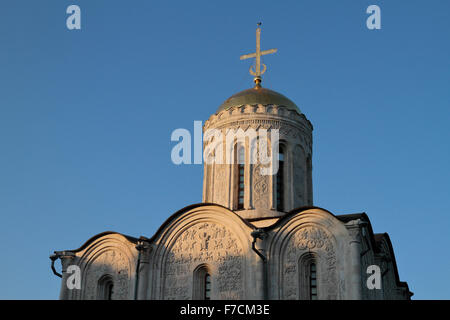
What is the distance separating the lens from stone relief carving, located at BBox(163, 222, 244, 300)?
16.3m

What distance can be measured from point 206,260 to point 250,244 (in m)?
1.35

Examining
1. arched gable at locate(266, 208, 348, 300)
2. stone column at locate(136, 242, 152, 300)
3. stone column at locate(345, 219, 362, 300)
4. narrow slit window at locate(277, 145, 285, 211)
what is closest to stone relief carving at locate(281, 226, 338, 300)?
arched gable at locate(266, 208, 348, 300)

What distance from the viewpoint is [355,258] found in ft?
48.9

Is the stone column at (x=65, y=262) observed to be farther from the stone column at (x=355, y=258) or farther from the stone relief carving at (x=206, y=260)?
the stone column at (x=355, y=258)

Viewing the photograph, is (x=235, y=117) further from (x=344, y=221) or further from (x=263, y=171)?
(x=344, y=221)

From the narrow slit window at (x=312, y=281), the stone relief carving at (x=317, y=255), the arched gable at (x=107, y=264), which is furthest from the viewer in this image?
the arched gable at (x=107, y=264)

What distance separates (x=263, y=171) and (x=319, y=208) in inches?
129

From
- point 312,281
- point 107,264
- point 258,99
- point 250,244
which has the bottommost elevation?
point 312,281

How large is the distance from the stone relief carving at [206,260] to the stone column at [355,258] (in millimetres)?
2948

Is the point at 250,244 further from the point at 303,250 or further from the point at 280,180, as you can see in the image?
the point at 280,180

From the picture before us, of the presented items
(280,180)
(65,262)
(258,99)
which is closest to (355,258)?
(280,180)

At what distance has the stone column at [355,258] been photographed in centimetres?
1465

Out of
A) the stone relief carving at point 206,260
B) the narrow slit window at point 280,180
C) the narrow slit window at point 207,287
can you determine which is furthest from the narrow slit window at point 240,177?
the narrow slit window at point 207,287
